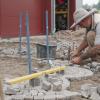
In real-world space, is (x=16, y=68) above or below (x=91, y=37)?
below

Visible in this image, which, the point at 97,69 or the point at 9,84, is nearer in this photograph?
the point at 9,84

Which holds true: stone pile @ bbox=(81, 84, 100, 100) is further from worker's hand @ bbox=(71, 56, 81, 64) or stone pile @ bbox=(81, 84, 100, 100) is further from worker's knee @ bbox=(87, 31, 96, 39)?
worker's hand @ bbox=(71, 56, 81, 64)

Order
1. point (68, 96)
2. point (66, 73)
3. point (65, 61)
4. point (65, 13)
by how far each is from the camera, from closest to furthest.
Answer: point (68, 96), point (66, 73), point (65, 61), point (65, 13)

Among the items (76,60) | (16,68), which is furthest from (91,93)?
(16,68)

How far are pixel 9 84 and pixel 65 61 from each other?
3440 millimetres

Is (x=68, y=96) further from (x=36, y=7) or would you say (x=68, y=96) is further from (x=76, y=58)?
(x=36, y=7)

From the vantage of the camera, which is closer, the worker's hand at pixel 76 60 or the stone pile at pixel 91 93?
the stone pile at pixel 91 93

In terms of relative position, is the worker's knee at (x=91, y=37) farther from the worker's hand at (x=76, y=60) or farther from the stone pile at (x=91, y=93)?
the stone pile at (x=91, y=93)

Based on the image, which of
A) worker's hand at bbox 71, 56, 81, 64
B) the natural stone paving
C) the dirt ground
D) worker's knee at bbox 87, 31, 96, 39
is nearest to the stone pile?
the dirt ground

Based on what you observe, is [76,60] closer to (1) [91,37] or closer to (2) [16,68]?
(1) [91,37]

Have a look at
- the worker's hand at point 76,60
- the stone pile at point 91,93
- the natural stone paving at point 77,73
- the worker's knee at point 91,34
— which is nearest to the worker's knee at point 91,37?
the worker's knee at point 91,34

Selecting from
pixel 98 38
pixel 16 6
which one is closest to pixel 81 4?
pixel 16 6

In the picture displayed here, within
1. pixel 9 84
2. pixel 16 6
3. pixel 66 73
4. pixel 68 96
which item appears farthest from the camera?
pixel 16 6

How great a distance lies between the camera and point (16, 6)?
1831cm
